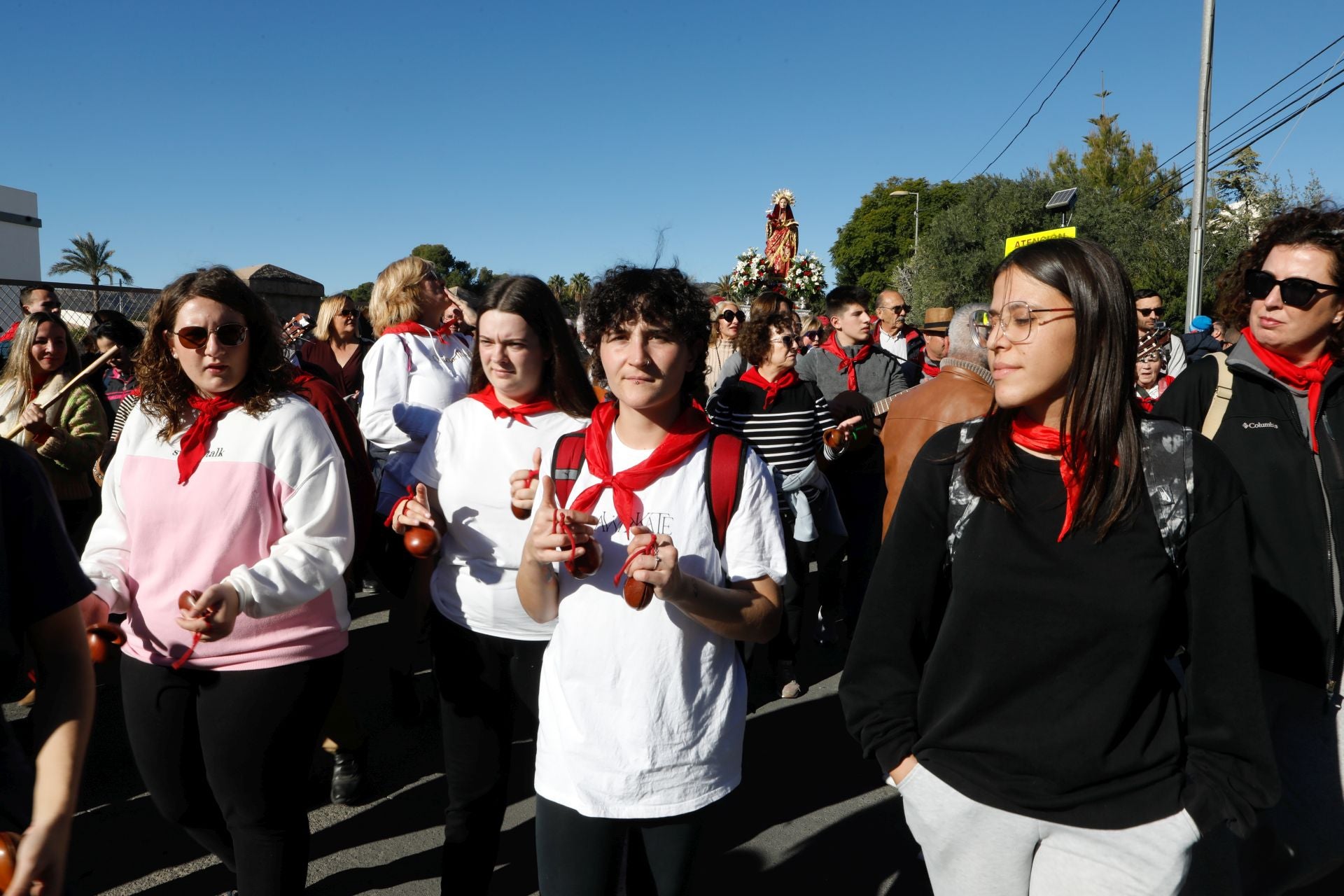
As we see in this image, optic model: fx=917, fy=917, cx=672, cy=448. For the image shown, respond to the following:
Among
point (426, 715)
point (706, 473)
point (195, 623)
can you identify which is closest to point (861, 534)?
point (426, 715)

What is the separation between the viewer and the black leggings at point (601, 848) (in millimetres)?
2066

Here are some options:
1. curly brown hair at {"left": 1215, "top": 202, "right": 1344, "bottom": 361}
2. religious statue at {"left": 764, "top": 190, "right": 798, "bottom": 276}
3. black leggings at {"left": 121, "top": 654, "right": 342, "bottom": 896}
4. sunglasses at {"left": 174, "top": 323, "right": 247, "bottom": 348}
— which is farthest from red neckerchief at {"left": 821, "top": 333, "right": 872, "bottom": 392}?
religious statue at {"left": 764, "top": 190, "right": 798, "bottom": 276}

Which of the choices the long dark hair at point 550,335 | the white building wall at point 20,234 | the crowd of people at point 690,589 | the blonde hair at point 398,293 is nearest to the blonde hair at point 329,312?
the blonde hair at point 398,293

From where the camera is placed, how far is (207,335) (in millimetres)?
2580

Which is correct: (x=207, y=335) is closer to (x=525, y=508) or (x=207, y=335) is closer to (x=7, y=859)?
(x=525, y=508)

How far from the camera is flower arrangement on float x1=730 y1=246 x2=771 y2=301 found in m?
16.9

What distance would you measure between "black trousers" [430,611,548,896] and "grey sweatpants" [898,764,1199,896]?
50.4 inches

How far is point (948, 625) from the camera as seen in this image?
1.82 metres

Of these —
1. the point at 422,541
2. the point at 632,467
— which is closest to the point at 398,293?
the point at 422,541

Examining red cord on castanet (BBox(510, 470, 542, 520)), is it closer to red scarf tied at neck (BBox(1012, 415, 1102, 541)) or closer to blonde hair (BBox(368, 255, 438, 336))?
red scarf tied at neck (BBox(1012, 415, 1102, 541))

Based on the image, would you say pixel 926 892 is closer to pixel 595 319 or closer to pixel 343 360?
pixel 595 319

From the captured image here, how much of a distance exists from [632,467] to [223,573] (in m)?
1.20

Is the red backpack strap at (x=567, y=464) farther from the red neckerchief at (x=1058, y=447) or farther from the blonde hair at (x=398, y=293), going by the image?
the blonde hair at (x=398, y=293)

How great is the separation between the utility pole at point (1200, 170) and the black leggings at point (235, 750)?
43.0ft
